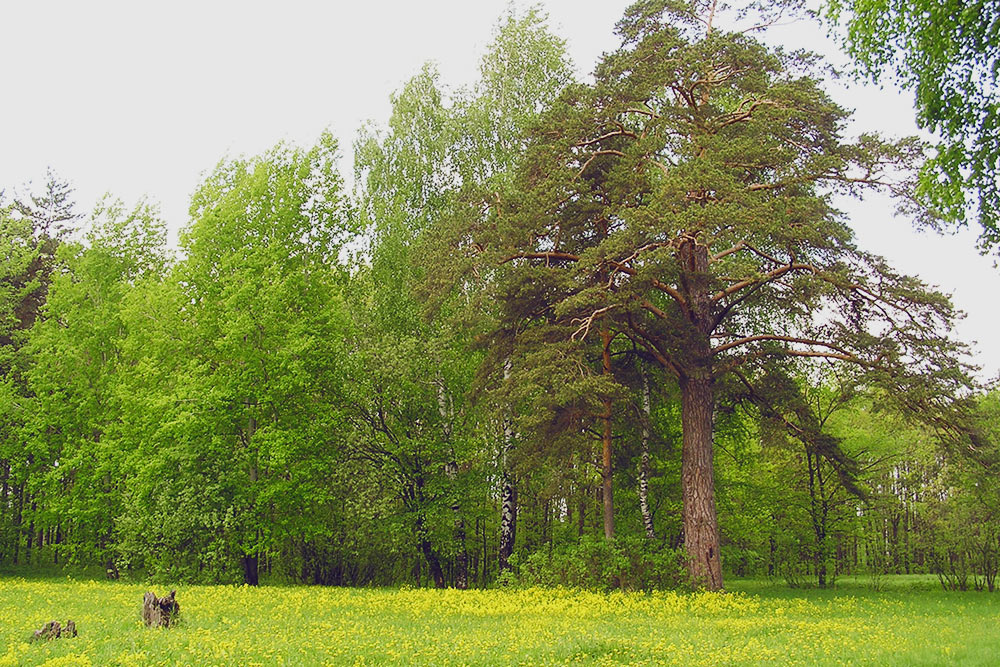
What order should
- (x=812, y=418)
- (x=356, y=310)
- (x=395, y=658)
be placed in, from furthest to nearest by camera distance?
1. (x=356, y=310)
2. (x=812, y=418)
3. (x=395, y=658)

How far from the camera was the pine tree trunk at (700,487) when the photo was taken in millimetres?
19844

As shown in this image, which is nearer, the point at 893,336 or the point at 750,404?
the point at 893,336

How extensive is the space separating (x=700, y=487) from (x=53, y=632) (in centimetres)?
1483

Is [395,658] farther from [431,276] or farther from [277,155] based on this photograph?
[277,155]

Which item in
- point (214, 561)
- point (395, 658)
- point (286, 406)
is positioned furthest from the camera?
point (286, 406)

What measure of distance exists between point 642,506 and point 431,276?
31.8ft

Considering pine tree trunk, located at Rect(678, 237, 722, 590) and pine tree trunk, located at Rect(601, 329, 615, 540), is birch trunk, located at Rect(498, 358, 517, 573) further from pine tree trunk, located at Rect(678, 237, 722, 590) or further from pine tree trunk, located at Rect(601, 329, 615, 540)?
pine tree trunk, located at Rect(678, 237, 722, 590)

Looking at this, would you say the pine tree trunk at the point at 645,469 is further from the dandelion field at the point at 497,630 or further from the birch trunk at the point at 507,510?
the dandelion field at the point at 497,630

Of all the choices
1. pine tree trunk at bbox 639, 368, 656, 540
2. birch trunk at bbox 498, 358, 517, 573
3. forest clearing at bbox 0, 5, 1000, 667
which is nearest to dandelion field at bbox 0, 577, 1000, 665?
forest clearing at bbox 0, 5, 1000, 667

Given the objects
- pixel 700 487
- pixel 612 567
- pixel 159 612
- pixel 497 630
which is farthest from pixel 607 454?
pixel 159 612

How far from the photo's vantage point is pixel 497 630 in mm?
12828

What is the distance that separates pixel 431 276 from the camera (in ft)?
72.0

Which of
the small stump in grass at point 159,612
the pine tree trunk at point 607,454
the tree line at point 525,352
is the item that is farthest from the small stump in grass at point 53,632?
the pine tree trunk at point 607,454

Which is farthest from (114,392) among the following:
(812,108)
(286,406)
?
(812,108)
